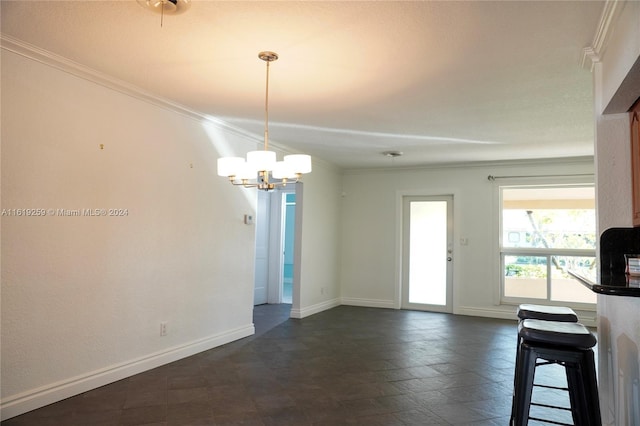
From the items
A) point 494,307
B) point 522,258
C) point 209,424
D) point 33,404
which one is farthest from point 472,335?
point 33,404

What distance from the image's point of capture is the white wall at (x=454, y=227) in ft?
21.0

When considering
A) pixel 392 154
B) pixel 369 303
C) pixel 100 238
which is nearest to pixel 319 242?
pixel 369 303

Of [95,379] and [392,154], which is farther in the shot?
[392,154]

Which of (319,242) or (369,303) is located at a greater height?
(319,242)

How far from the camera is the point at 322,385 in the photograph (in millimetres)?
A: 3371

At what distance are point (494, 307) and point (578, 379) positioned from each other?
4543mm

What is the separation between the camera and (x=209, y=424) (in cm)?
266

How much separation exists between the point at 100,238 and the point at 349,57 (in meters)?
2.29

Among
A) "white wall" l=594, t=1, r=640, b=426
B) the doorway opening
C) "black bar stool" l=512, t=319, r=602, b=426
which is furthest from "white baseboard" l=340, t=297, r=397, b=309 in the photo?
"black bar stool" l=512, t=319, r=602, b=426

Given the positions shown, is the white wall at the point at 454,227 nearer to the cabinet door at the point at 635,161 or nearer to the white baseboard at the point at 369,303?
the white baseboard at the point at 369,303

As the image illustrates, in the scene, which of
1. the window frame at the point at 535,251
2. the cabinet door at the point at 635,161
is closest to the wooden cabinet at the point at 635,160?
the cabinet door at the point at 635,161

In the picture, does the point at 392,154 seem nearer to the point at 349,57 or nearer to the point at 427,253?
the point at 427,253

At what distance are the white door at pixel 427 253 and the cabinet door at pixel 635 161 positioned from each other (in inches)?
177

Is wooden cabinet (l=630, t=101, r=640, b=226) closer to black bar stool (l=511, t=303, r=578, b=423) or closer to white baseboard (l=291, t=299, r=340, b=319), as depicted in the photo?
black bar stool (l=511, t=303, r=578, b=423)
